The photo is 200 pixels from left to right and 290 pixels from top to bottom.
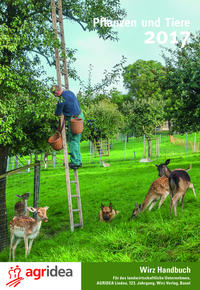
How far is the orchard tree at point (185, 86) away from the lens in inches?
595

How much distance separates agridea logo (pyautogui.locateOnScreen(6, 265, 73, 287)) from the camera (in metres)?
6.25

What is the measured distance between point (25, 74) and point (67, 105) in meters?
1.60

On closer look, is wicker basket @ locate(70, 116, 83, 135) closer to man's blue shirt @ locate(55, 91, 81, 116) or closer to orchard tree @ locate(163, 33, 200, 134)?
man's blue shirt @ locate(55, 91, 81, 116)

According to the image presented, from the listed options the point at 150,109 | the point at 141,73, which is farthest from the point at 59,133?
the point at 141,73

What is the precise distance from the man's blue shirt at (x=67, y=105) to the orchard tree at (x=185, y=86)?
7.16 meters

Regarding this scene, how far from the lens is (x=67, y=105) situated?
9.27 meters

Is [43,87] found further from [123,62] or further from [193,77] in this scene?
[193,77]

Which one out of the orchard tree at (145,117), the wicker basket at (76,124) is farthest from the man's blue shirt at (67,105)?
the orchard tree at (145,117)

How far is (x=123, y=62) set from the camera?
10.6 meters

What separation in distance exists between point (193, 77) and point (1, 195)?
9242mm

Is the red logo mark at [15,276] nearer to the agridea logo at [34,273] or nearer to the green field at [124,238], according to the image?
the agridea logo at [34,273]

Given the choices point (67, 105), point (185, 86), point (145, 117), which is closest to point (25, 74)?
point (67, 105)

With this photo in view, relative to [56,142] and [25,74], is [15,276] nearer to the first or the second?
[56,142]

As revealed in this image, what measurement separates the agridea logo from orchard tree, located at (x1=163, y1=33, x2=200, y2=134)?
425 inches
